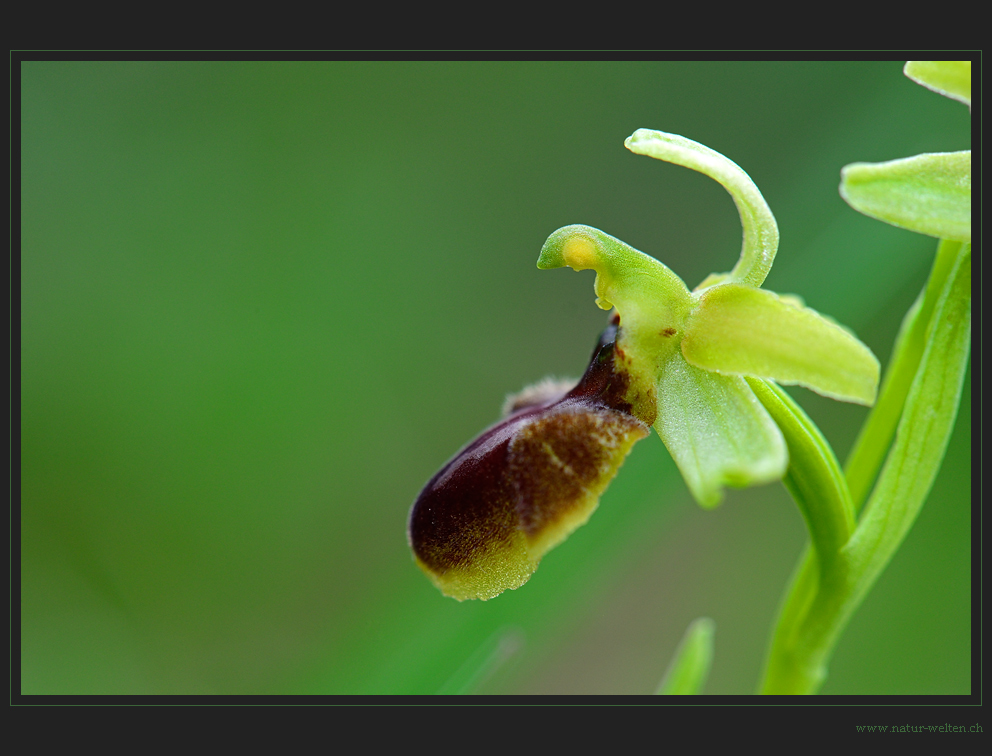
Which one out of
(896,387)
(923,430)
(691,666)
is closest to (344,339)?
(691,666)

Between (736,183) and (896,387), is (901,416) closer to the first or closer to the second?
(896,387)

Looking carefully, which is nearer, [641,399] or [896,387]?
[641,399]

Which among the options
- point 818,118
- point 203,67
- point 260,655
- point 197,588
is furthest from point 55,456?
point 818,118

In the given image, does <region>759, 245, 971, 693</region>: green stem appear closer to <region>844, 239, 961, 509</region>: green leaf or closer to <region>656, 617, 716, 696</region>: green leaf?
<region>844, 239, 961, 509</region>: green leaf

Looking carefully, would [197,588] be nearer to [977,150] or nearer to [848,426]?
[848,426]

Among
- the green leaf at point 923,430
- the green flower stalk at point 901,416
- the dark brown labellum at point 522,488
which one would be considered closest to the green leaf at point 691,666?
the green flower stalk at point 901,416

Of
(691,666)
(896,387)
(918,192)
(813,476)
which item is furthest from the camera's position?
(691,666)
